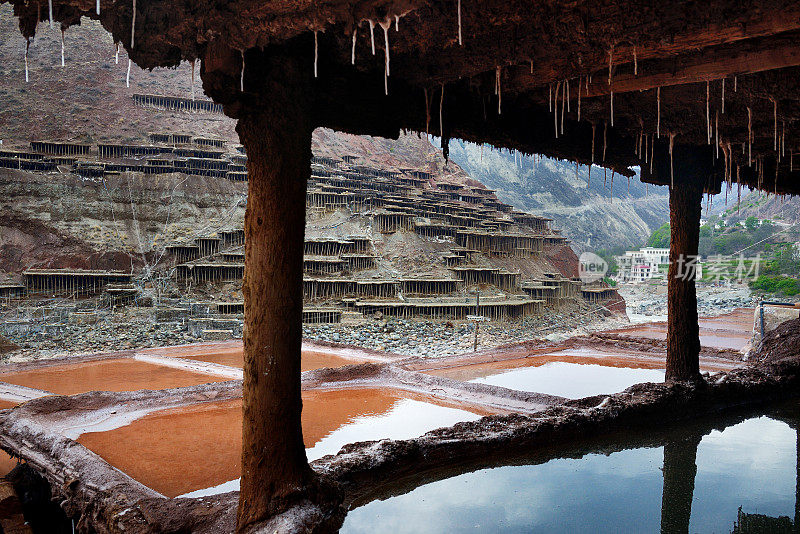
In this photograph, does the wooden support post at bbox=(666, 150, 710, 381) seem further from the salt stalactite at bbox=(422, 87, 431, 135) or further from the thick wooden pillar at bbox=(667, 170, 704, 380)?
the salt stalactite at bbox=(422, 87, 431, 135)

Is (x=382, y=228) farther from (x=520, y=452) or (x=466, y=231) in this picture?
(x=520, y=452)

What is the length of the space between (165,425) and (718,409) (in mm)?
5714

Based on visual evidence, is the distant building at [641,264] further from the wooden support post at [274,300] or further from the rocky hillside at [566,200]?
the wooden support post at [274,300]

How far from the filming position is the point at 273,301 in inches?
105

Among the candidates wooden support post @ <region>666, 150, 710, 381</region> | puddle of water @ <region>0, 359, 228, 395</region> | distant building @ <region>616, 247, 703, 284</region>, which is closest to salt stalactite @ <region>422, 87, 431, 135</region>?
wooden support post @ <region>666, 150, 710, 381</region>

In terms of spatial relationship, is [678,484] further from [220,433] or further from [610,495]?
[220,433]

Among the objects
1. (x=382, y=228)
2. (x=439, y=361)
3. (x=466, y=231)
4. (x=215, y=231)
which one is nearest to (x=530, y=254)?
(x=466, y=231)

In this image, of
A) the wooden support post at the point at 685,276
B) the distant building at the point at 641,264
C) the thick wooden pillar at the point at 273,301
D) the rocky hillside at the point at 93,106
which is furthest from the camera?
the distant building at the point at 641,264

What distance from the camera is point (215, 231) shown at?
27.7m

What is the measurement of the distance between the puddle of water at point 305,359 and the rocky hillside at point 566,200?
58.3 meters

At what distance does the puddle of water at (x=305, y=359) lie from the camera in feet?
33.2
